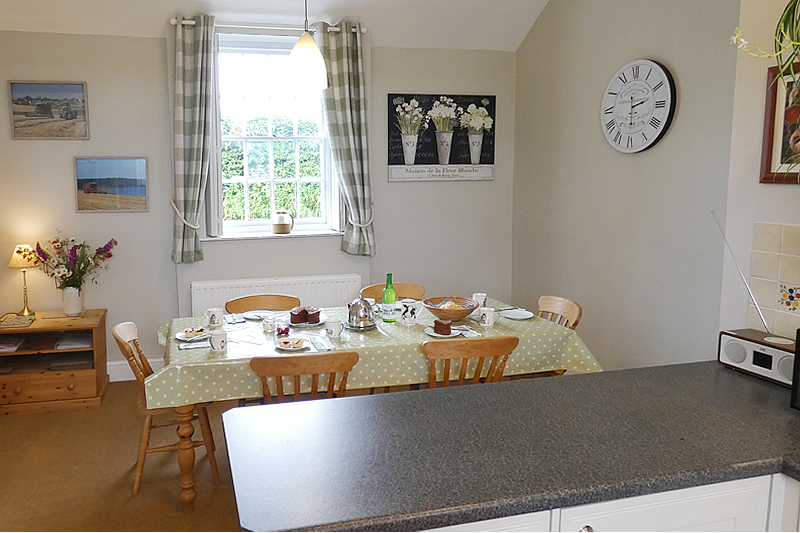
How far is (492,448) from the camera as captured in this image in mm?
1504

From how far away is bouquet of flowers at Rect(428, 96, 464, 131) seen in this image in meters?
4.91

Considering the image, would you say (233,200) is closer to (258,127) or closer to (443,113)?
(258,127)

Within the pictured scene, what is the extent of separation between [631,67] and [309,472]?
3.19 meters

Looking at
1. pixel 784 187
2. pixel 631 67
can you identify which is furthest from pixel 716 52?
pixel 784 187

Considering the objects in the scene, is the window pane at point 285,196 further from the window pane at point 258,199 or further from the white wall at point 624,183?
the white wall at point 624,183

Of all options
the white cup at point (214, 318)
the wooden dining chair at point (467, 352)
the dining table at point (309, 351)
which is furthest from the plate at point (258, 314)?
the wooden dining chair at point (467, 352)

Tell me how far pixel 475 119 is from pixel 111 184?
2615 millimetres

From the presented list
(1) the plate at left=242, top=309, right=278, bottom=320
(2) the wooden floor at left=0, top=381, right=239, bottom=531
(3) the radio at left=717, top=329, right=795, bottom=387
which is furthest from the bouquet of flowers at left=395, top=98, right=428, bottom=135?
(3) the radio at left=717, top=329, right=795, bottom=387

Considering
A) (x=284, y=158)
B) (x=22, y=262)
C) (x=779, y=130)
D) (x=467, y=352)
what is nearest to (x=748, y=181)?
(x=779, y=130)

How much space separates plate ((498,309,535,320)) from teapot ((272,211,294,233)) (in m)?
1.90

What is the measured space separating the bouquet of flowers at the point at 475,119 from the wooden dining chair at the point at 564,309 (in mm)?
1827

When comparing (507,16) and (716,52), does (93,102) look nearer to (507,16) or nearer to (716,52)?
(507,16)

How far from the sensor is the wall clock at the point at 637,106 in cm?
348

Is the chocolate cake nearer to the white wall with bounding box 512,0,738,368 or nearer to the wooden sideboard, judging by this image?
the wooden sideboard
